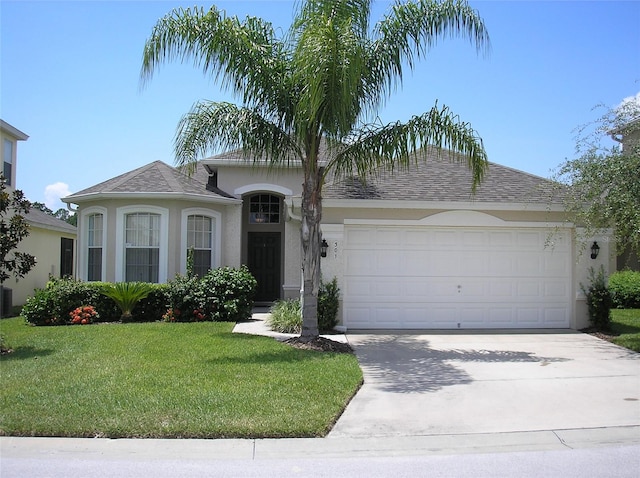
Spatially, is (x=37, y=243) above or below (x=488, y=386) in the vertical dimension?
above

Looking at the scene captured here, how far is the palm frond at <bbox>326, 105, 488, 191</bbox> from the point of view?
9.43 meters

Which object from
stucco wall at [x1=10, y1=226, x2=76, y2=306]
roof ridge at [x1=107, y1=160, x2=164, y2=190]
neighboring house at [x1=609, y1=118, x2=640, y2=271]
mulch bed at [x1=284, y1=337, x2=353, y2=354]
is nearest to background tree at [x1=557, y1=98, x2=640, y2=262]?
neighboring house at [x1=609, y1=118, x2=640, y2=271]

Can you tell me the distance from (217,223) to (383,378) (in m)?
8.58

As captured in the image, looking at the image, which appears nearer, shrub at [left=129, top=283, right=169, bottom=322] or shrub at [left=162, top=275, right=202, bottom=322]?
shrub at [left=162, top=275, right=202, bottom=322]

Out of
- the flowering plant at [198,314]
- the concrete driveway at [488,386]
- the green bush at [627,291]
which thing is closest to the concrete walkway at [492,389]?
the concrete driveway at [488,386]

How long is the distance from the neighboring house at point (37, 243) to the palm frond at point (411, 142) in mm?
11864

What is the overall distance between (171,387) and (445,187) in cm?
856

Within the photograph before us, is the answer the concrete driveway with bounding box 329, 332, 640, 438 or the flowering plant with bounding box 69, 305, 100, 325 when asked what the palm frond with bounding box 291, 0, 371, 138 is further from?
the flowering plant with bounding box 69, 305, 100, 325

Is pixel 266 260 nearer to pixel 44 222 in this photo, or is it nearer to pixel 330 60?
pixel 44 222

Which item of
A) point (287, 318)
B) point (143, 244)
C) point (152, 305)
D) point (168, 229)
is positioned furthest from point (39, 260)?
point (287, 318)

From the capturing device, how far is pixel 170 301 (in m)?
13.3

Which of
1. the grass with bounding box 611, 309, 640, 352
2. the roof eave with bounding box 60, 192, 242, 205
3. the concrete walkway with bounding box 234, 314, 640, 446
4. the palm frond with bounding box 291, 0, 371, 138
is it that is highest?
the palm frond with bounding box 291, 0, 371, 138

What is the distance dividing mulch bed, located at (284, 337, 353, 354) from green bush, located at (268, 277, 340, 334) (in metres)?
1.47

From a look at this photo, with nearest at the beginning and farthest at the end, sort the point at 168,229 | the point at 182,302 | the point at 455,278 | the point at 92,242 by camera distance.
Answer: the point at 455,278, the point at 182,302, the point at 168,229, the point at 92,242
